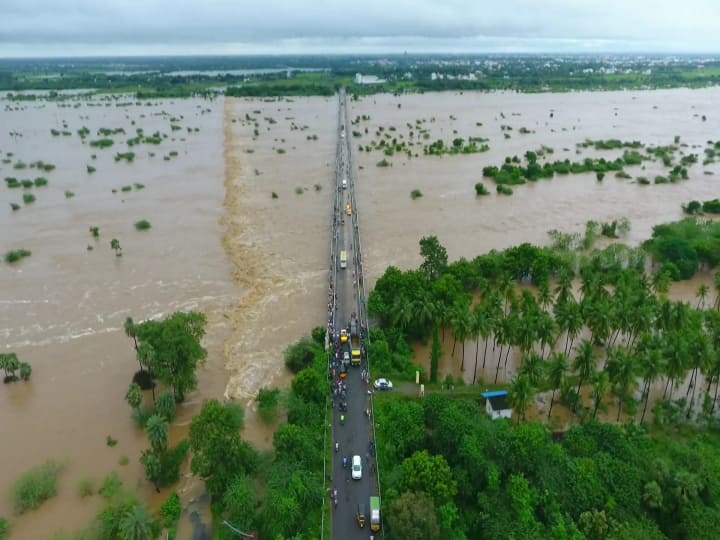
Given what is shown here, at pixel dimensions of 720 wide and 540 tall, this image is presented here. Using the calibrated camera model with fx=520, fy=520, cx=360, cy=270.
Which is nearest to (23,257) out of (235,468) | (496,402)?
(235,468)

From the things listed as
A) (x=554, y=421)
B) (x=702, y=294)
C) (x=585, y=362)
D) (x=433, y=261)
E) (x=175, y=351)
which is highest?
(x=433, y=261)

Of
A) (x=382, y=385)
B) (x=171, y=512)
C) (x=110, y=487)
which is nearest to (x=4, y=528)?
(x=110, y=487)

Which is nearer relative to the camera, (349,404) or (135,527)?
(135,527)

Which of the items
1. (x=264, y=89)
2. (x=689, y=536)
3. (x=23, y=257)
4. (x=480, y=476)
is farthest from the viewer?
(x=264, y=89)

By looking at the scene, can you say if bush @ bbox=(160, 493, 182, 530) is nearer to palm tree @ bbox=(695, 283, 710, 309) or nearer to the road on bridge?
the road on bridge

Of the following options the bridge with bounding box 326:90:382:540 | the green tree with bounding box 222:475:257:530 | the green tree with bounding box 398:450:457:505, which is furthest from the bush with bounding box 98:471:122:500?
the green tree with bounding box 398:450:457:505

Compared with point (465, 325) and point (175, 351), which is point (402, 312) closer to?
point (465, 325)

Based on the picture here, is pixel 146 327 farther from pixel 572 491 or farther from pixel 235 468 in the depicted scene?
pixel 572 491
